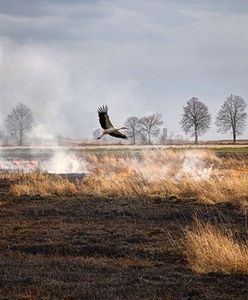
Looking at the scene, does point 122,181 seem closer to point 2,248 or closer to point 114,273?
point 2,248

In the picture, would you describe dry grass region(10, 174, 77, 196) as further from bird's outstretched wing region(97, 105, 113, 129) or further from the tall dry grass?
bird's outstretched wing region(97, 105, 113, 129)

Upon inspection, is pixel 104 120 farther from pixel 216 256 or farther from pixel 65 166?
pixel 65 166

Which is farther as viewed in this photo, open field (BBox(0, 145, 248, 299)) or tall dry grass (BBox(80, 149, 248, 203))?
tall dry grass (BBox(80, 149, 248, 203))

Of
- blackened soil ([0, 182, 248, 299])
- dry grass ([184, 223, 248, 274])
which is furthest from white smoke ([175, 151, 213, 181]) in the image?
dry grass ([184, 223, 248, 274])

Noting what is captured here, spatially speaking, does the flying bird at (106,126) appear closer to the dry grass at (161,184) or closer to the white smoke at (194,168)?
the dry grass at (161,184)

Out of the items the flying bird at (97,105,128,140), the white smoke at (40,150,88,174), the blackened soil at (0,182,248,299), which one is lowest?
the blackened soil at (0,182,248,299)

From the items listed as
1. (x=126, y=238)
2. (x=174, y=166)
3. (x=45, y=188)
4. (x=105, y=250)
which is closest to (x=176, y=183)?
(x=45, y=188)

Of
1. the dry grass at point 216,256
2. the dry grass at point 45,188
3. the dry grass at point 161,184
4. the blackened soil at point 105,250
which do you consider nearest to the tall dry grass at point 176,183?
the dry grass at point 161,184

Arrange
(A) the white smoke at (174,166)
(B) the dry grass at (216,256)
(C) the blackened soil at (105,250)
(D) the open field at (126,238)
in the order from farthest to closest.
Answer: (A) the white smoke at (174,166), (B) the dry grass at (216,256), (D) the open field at (126,238), (C) the blackened soil at (105,250)

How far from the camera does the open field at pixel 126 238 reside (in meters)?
8.48

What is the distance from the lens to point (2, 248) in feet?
39.9

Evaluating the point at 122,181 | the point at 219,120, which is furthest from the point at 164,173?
the point at 219,120

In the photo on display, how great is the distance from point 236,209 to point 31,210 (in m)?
6.60

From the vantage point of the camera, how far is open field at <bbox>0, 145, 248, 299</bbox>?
8.48m
